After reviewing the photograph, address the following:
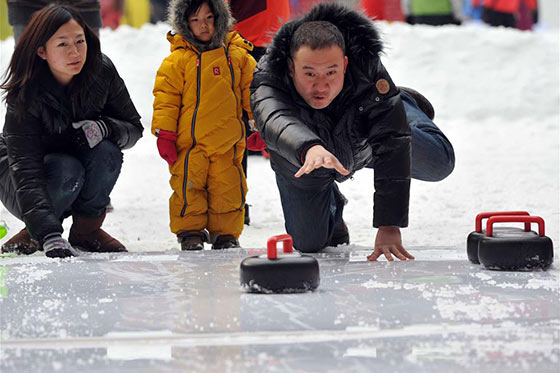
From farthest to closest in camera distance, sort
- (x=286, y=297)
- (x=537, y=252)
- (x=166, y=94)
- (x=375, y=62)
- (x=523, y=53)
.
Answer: (x=523, y=53) → (x=166, y=94) → (x=375, y=62) → (x=537, y=252) → (x=286, y=297)

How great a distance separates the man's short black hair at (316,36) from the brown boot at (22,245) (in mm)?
1233

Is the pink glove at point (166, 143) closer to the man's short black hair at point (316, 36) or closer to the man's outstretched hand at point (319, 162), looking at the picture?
the man's short black hair at point (316, 36)

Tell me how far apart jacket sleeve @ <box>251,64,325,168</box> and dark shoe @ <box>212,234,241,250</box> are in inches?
21.6

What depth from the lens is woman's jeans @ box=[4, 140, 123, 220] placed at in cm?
369

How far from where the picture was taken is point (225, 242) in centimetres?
383

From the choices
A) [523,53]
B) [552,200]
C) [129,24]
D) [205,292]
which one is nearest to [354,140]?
[205,292]

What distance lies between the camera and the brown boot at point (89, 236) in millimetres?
3789

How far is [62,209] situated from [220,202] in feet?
1.99

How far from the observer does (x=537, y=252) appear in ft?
9.33

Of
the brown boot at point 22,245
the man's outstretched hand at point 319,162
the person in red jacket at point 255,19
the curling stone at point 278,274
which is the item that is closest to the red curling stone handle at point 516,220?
the man's outstretched hand at point 319,162

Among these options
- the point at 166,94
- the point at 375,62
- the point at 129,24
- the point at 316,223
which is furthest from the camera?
the point at 129,24

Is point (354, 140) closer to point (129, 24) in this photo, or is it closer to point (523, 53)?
point (523, 53)

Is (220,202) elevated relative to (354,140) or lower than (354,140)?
lower

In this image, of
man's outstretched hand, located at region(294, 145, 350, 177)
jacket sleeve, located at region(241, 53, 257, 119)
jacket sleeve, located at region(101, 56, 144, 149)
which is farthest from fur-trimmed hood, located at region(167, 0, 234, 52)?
man's outstretched hand, located at region(294, 145, 350, 177)
